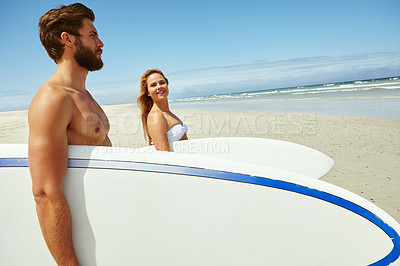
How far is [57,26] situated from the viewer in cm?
148

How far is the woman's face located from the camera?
319cm

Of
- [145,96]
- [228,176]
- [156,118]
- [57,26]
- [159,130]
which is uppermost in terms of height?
[57,26]

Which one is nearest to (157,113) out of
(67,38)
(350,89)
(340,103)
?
(67,38)

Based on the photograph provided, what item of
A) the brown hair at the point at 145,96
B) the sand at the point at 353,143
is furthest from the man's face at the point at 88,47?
the sand at the point at 353,143

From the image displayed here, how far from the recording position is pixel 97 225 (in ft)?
4.73

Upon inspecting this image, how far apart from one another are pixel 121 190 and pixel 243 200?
1.97 ft

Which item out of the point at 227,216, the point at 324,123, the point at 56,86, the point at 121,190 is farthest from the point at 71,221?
the point at 324,123

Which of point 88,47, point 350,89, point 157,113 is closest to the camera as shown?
point 88,47

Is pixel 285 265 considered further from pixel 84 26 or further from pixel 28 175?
pixel 84 26

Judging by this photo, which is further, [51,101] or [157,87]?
[157,87]

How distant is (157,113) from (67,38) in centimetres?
160

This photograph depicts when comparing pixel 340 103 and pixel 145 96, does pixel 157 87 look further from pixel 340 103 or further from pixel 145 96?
pixel 340 103

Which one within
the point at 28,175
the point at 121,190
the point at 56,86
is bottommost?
the point at 121,190

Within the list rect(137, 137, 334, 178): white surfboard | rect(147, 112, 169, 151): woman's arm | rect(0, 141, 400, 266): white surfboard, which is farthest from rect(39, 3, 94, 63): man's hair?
rect(137, 137, 334, 178): white surfboard
